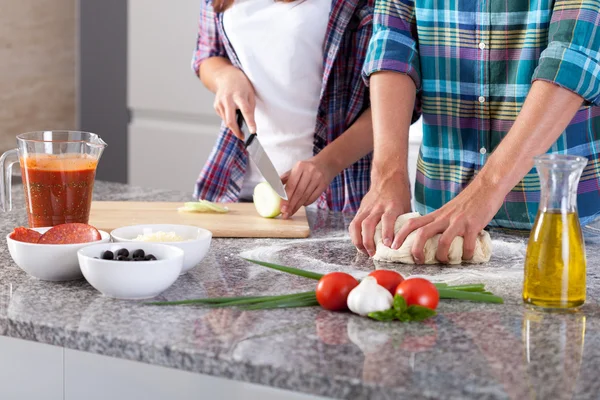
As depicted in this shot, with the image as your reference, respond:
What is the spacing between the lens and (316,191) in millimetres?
1652

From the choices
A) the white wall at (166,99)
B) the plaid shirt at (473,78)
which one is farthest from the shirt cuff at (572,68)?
the white wall at (166,99)

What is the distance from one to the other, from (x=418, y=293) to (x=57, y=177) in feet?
2.01

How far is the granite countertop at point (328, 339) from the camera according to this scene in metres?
0.81

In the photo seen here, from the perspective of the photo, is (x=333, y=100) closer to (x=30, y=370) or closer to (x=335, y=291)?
(x=335, y=291)

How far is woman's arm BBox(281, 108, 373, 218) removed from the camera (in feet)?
5.34

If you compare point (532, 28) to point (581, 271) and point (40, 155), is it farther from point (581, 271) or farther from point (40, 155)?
point (40, 155)

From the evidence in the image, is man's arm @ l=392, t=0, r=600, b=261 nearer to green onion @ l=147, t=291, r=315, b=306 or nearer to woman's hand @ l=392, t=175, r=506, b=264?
woman's hand @ l=392, t=175, r=506, b=264

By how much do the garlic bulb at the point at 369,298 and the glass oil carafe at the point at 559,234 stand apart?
19 cm

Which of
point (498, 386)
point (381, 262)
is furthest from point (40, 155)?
point (498, 386)

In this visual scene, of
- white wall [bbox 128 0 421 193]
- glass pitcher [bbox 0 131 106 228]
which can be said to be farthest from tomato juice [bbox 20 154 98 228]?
white wall [bbox 128 0 421 193]

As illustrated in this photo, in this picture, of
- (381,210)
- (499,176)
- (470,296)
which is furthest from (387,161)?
(470,296)

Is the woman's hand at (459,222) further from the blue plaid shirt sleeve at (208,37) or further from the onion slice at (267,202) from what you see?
the blue plaid shirt sleeve at (208,37)

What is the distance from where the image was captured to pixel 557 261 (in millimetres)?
1007

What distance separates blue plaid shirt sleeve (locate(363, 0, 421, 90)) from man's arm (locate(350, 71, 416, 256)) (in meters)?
0.02
